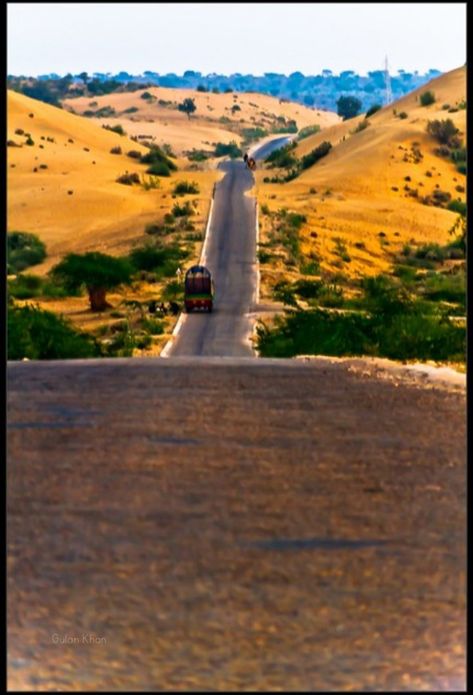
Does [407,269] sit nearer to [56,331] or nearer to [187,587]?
[56,331]

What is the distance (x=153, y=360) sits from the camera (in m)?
27.4

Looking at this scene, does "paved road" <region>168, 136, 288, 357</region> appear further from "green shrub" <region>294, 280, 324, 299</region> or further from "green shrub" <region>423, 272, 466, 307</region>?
"green shrub" <region>423, 272, 466, 307</region>

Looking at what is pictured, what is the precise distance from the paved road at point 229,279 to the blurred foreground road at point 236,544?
36360 mm

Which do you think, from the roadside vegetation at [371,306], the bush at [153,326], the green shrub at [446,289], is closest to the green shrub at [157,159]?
the roadside vegetation at [371,306]

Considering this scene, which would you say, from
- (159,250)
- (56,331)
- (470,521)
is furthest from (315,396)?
(159,250)

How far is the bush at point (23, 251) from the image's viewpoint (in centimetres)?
10162

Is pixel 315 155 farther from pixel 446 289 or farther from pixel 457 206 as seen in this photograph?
pixel 446 289

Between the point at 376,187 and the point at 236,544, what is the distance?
4797 inches

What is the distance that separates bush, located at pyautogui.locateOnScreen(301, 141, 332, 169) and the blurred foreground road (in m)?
140

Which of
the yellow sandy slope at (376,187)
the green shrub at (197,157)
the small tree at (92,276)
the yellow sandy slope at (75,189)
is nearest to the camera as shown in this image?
the small tree at (92,276)

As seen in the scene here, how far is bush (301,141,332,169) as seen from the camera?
158 meters

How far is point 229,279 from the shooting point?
275 feet

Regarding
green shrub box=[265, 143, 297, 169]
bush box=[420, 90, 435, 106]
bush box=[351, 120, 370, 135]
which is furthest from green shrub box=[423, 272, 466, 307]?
bush box=[420, 90, 435, 106]

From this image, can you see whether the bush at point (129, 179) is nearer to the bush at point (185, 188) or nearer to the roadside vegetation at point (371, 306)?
the bush at point (185, 188)
